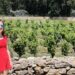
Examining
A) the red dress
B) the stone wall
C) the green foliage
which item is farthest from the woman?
the green foliage

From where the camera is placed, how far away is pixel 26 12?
70875 mm

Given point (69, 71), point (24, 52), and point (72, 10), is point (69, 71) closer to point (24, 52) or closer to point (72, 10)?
point (24, 52)

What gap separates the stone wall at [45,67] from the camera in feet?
33.4

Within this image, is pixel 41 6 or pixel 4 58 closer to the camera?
pixel 4 58

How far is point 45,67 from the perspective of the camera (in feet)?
33.8

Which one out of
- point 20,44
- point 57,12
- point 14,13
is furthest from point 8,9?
point 20,44

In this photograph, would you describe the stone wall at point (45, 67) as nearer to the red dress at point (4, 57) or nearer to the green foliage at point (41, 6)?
the red dress at point (4, 57)

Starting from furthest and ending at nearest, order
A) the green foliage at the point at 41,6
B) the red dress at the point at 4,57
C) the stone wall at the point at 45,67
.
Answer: the green foliage at the point at 41,6 → the stone wall at the point at 45,67 → the red dress at the point at 4,57

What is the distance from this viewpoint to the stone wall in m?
10.2

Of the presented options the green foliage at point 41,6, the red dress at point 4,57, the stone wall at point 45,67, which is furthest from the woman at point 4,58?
the green foliage at point 41,6

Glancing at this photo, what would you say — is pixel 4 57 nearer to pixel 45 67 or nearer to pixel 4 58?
pixel 4 58

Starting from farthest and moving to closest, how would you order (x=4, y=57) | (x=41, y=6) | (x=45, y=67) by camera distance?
(x=41, y=6), (x=45, y=67), (x=4, y=57)

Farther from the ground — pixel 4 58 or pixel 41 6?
pixel 4 58

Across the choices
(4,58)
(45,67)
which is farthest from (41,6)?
(4,58)
